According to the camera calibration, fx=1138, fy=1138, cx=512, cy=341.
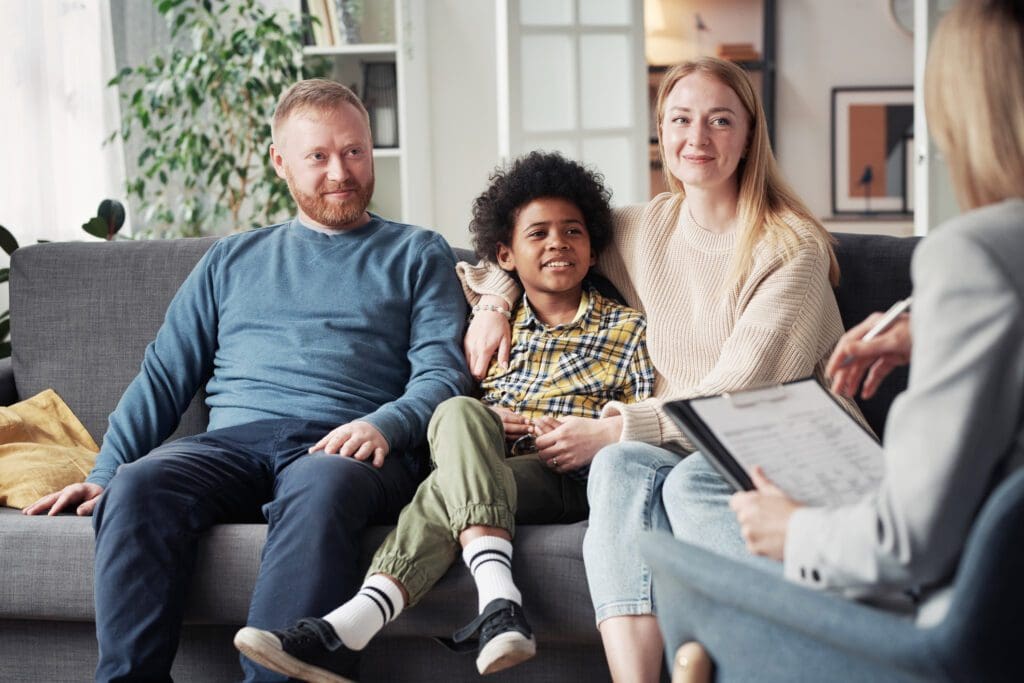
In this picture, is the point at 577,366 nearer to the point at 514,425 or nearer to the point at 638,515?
the point at 514,425

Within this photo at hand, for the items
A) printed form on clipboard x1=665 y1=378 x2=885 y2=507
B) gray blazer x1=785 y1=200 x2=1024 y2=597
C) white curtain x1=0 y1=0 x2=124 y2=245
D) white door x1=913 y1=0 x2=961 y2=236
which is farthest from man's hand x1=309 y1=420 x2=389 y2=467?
white door x1=913 y1=0 x2=961 y2=236

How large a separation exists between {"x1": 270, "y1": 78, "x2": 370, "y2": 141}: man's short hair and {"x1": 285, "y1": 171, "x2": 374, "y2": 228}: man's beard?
0.13 metres

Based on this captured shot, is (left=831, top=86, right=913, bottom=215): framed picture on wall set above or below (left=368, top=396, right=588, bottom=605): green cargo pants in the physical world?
above

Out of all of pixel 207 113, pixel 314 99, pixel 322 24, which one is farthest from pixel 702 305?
→ pixel 207 113

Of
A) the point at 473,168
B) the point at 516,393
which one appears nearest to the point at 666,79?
the point at 516,393

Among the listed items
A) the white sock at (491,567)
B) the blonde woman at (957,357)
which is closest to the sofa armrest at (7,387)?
the white sock at (491,567)

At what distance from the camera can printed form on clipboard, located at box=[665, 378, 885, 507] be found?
1.22 m

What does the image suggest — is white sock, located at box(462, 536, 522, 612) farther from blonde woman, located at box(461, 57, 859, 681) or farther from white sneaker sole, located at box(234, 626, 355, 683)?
white sneaker sole, located at box(234, 626, 355, 683)

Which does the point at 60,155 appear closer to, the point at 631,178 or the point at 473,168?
the point at 473,168

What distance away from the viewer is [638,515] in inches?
69.0

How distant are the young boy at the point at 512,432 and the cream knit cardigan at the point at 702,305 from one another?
54 mm

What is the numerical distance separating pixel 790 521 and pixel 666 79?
1.28 metres

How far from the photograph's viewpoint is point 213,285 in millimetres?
2338

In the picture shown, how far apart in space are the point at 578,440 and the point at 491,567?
0.32 metres
